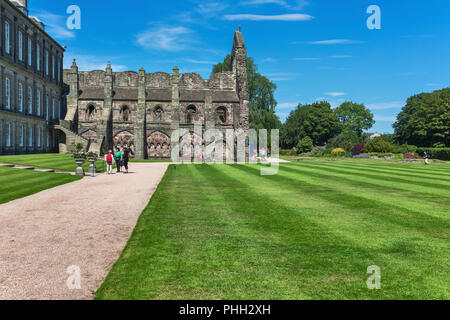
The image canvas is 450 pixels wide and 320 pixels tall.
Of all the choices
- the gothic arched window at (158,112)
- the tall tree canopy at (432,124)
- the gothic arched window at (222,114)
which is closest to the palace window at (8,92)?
the gothic arched window at (158,112)

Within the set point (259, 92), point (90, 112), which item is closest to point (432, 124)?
point (259, 92)

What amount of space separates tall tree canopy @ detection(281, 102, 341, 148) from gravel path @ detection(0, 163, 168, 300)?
6547 centimetres

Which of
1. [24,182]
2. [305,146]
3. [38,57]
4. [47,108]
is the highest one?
[38,57]

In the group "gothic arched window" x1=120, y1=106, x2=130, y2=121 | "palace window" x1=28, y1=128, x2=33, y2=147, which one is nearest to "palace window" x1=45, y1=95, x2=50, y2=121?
"palace window" x1=28, y1=128, x2=33, y2=147

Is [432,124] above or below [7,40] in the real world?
below

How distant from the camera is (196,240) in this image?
5949 mm

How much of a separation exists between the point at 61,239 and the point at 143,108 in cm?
3987

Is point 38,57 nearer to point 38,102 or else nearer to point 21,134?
point 38,102

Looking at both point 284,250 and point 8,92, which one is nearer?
point 284,250

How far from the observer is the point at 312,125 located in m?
76.7

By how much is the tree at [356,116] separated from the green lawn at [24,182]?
3395 inches

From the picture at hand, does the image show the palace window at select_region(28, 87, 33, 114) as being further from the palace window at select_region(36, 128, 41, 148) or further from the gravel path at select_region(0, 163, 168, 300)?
the gravel path at select_region(0, 163, 168, 300)

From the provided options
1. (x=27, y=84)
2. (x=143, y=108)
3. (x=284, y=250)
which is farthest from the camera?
(x=143, y=108)
